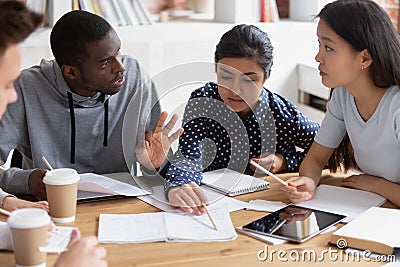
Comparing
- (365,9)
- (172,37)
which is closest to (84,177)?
(365,9)

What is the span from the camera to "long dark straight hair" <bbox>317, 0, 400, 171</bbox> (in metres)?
1.75

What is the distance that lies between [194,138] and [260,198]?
333 mm

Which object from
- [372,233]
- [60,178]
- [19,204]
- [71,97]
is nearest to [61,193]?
[60,178]

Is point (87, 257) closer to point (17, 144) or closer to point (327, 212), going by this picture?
point (327, 212)

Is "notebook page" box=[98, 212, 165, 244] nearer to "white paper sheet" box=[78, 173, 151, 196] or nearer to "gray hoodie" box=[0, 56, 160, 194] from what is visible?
"white paper sheet" box=[78, 173, 151, 196]

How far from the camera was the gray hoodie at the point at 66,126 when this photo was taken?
198 centimetres

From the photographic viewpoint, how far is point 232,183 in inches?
71.0

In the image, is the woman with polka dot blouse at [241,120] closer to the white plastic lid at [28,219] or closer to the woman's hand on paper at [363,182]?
the woman's hand on paper at [363,182]

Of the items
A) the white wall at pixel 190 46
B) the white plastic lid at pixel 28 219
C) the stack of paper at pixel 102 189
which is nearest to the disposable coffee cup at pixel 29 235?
the white plastic lid at pixel 28 219

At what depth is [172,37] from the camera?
10.1 ft

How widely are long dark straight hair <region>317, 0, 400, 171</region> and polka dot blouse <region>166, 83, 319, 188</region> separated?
36 cm

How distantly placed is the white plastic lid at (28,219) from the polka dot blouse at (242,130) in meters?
0.78

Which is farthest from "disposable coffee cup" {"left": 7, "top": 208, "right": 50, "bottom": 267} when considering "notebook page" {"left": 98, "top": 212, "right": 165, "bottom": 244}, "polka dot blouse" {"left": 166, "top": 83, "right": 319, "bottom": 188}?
"polka dot blouse" {"left": 166, "top": 83, "right": 319, "bottom": 188}

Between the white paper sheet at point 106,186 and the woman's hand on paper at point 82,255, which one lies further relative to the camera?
the white paper sheet at point 106,186
